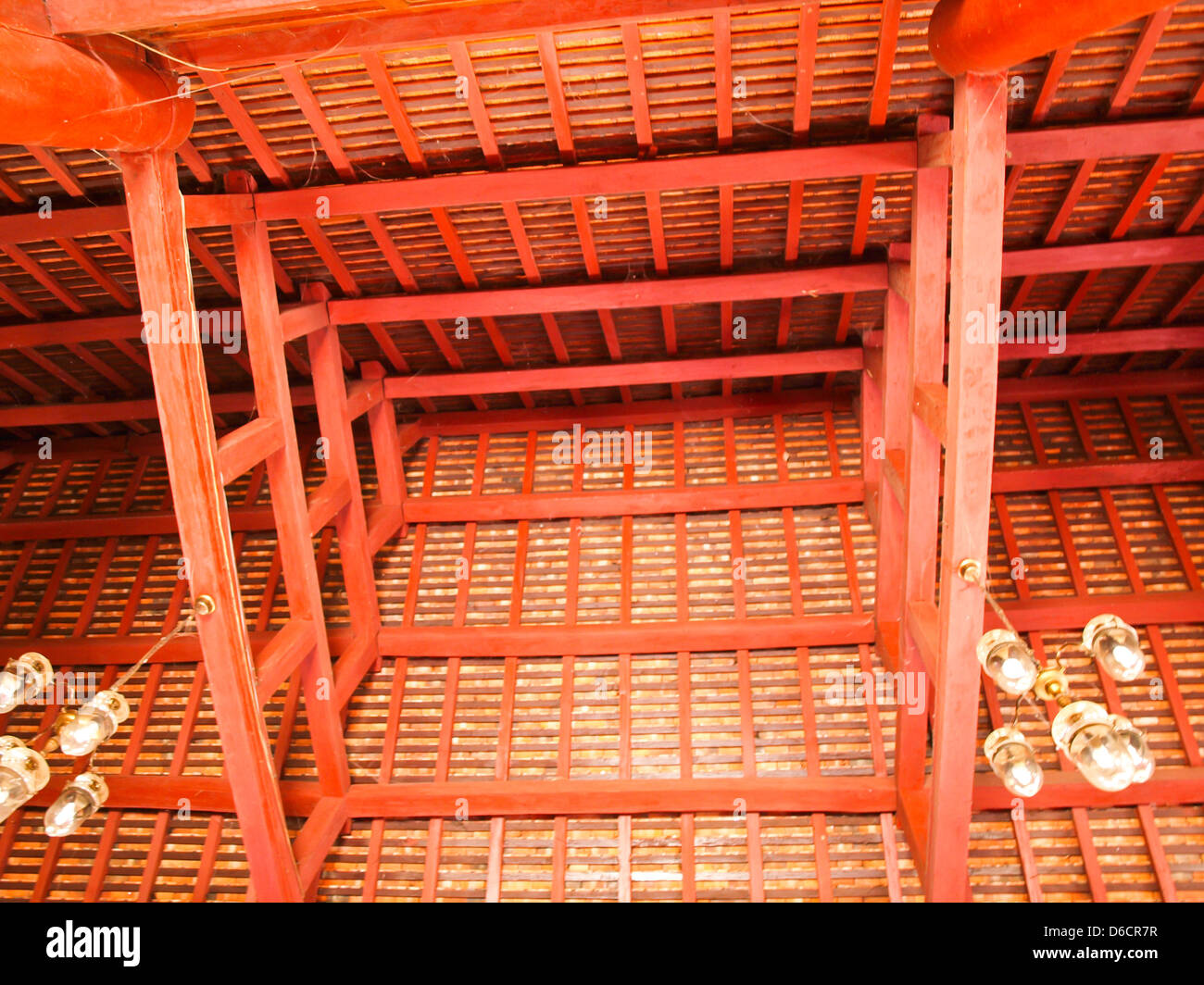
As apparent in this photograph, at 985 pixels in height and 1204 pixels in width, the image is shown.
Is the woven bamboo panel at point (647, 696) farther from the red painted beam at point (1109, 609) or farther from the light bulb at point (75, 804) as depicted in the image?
the light bulb at point (75, 804)

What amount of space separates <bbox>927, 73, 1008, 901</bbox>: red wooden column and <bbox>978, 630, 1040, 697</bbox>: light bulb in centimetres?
82

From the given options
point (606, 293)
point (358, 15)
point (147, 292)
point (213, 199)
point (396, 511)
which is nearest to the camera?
point (358, 15)

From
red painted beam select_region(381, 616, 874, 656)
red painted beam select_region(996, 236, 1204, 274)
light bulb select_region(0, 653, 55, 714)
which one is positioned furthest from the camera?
red painted beam select_region(381, 616, 874, 656)

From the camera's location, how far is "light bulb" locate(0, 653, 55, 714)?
5082 millimetres

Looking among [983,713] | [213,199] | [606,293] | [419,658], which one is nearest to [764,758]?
[983,713]

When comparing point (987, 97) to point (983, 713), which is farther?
point (983, 713)

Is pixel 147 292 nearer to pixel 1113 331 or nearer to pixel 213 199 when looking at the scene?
pixel 213 199

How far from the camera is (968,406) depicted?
18.1ft

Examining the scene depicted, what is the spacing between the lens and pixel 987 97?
514cm

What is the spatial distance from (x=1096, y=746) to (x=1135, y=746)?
154mm

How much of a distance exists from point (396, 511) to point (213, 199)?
369 cm

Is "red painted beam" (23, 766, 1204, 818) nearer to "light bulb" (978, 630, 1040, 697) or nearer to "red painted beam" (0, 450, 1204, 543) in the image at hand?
"red painted beam" (0, 450, 1204, 543)

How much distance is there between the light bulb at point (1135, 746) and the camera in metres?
4.19

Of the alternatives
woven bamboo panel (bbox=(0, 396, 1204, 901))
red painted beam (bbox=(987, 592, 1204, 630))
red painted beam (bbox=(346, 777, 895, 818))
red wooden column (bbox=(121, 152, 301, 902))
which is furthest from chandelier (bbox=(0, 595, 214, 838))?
Answer: red painted beam (bbox=(987, 592, 1204, 630))
